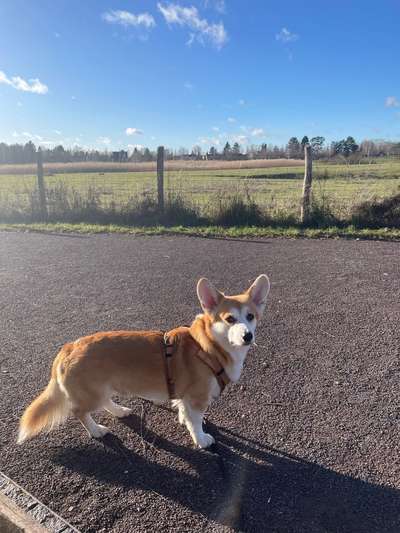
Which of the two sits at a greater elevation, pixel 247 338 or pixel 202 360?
pixel 247 338

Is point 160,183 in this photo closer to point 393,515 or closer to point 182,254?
point 182,254

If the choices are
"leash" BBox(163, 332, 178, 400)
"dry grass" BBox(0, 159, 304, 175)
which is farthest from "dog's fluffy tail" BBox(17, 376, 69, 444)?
"dry grass" BBox(0, 159, 304, 175)

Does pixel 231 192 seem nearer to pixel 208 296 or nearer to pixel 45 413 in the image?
pixel 208 296

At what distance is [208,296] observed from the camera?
2959 millimetres

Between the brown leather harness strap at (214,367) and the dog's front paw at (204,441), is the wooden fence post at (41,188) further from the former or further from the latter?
the dog's front paw at (204,441)

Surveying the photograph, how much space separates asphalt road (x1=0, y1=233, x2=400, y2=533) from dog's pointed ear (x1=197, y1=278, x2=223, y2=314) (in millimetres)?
1053

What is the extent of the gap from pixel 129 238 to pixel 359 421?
807 cm

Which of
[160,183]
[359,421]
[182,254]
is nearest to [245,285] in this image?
[182,254]

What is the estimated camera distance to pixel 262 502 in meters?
2.43

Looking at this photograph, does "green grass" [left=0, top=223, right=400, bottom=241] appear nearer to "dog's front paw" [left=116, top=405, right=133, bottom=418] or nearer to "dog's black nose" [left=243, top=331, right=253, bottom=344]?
"dog's front paw" [left=116, top=405, right=133, bottom=418]

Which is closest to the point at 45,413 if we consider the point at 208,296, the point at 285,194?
the point at 208,296

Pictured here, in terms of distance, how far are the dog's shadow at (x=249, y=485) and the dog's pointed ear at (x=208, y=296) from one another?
1083 mm

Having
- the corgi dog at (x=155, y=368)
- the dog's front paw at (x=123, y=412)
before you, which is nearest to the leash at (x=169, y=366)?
the corgi dog at (x=155, y=368)

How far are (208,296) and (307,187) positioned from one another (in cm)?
865
